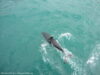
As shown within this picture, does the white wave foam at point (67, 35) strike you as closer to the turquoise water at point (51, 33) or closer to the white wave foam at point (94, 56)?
the turquoise water at point (51, 33)

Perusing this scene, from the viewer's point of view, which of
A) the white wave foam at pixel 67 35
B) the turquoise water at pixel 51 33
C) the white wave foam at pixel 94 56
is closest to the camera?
the turquoise water at pixel 51 33

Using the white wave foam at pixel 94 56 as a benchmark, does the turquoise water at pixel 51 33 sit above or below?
above

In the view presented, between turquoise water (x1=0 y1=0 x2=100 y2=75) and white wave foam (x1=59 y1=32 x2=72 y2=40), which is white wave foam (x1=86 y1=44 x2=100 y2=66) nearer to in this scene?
turquoise water (x1=0 y1=0 x2=100 y2=75)

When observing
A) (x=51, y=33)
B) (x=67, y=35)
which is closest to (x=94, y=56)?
(x=67, y=35)

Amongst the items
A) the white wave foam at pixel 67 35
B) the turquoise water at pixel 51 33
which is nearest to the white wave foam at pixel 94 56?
the turquoise water at pixel 51 33

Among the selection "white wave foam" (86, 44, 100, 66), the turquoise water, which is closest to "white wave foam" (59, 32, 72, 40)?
the turquoise water

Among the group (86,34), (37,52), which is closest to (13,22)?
(37,52)

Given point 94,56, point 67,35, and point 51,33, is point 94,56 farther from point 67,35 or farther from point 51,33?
point 51,33
